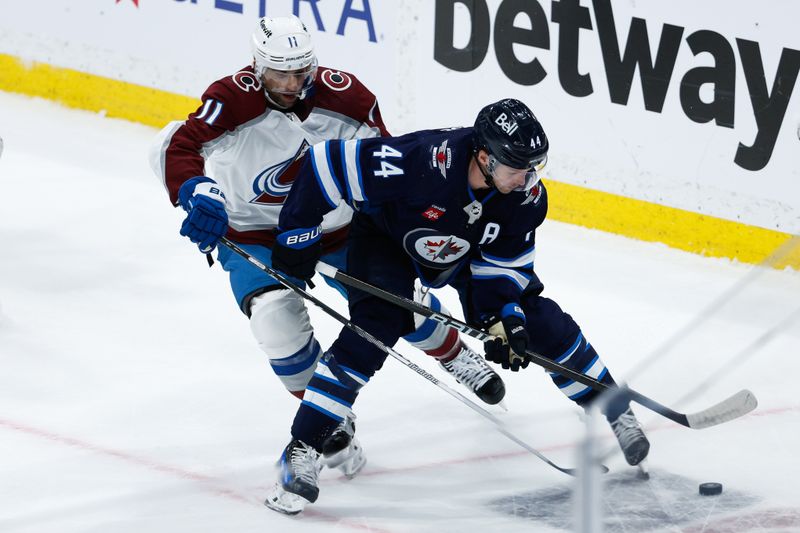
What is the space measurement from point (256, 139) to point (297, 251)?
38cm

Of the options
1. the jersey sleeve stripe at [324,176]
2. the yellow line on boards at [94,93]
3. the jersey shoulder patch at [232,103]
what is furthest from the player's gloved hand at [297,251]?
the yellow line on boards at [94,93]

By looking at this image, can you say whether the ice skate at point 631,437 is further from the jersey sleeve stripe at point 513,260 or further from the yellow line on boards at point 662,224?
the yellow line on boards at point 662,224

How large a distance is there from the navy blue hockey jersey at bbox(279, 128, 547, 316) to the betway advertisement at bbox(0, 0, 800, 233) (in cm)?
160

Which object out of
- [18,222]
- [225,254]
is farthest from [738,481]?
[18,222]

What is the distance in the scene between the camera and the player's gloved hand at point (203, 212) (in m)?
3.02

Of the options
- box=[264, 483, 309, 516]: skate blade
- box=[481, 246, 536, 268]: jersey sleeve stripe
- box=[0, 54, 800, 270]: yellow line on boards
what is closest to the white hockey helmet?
box=[481, 246, 536, 268]: jersey sleeve stripe

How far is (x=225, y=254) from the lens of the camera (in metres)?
3.37

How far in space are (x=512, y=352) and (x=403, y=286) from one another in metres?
0.31

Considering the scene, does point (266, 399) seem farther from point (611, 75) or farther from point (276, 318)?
point (611, 75)

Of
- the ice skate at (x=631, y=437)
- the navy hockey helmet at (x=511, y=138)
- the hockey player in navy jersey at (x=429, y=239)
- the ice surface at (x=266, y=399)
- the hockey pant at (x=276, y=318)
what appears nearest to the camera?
the ice skate at (x=631, y=437)

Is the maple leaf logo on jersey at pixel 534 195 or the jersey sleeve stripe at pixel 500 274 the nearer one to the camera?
the maple leaf logo on jersey at pixel 534 195

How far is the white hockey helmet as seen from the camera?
3117mm

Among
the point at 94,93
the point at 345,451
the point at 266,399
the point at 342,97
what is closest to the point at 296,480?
the point at 345,451

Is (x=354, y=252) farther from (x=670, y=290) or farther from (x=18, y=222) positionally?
(x=18, y=222)
